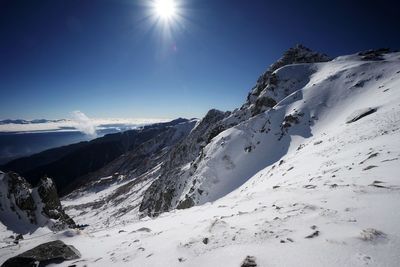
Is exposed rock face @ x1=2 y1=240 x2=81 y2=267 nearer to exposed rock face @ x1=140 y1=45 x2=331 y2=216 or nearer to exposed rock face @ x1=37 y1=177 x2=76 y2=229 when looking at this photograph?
exposed rock face @ x1=140 y1=45 x2=331 y2=216

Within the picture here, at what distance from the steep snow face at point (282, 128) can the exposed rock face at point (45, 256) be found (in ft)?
97.6

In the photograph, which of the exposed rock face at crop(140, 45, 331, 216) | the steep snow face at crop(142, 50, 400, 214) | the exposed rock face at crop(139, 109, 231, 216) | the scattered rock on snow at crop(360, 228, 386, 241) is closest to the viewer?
the scattered rock on snow at crop(360, 228, 386, 241)

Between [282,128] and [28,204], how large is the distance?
58.4 meters

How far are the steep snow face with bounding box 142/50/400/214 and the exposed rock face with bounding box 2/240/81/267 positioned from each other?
97.6ft

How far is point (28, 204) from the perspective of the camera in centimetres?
5300

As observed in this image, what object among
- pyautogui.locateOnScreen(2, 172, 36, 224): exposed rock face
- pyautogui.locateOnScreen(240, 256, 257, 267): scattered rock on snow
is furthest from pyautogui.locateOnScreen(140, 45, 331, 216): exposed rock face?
pyautogui.locateOnScreen(240, 256, 257, 267): scattered rock on snow

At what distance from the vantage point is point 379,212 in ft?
21.6

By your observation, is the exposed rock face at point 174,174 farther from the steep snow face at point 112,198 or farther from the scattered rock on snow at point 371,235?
the scattered rock on snow at point 371,235

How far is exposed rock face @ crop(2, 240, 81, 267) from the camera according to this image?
26.9 ft

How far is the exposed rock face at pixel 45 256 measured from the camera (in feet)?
26.9

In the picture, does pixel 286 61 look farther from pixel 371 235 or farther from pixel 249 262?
pixel 249 262

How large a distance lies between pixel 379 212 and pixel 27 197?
67921mm

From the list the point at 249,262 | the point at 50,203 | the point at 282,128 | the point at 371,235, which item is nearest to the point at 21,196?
the point at 50,203

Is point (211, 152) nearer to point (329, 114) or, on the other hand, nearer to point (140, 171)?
point (329, 114)
